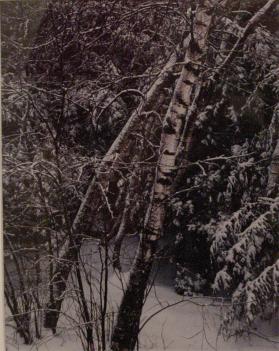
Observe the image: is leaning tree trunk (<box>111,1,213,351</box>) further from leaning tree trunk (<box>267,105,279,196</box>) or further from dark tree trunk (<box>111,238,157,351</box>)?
leaning tree trunk (<box>267,105,279,196</box>)

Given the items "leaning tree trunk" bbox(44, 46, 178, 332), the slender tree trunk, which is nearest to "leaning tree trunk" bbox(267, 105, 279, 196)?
the slender tree trunk

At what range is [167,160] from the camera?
2389 mm

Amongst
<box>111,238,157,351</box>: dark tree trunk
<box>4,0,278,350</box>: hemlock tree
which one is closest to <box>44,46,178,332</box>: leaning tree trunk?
<box>4,0,278,350</box>: hemlock tree

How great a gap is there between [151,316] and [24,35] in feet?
4.79

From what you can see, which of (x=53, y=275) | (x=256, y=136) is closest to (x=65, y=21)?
(x=256, y=136)

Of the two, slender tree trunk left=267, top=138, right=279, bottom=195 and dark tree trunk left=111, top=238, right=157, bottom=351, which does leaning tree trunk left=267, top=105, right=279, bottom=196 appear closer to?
slender tree trunk left=267, top=138, right=279, bottom=195

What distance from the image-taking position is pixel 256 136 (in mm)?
2299

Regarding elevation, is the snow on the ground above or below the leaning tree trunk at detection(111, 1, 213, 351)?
below

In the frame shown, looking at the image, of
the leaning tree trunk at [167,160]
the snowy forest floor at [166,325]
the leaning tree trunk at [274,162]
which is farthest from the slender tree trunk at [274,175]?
the snowy forest floor at [166,325]

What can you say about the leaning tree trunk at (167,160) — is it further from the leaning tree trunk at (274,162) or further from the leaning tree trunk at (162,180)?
the leaning tree trunk at (274,162)

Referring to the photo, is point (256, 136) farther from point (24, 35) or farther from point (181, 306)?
point (24, 35)

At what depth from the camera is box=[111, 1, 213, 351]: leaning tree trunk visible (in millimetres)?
2348

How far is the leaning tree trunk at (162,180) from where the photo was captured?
2348 millimetres

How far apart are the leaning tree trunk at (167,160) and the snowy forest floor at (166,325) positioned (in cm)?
5
